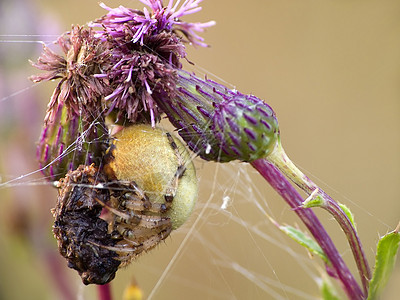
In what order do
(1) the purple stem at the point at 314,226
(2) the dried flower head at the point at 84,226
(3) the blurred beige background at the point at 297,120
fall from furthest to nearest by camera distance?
1. (3) the blurred beige background at the point at 297,120
2. (1) the purple stem at the point at 314,226
3. (2) the dried flower head at the point at 84,226

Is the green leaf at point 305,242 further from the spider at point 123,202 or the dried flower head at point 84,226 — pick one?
the dried flower head at point 84,226

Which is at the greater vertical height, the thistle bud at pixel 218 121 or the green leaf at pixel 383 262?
the thistle bud at pixel 218 121

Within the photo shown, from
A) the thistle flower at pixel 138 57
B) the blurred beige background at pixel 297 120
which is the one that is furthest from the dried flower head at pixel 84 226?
the blurred beige background at pixel 297 120

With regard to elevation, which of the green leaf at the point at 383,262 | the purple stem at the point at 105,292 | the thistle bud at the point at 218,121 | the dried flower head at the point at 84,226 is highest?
the thistle bud at the point at 218,121

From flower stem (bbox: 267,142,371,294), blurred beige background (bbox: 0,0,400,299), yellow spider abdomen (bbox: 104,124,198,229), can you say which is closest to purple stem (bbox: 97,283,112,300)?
yellow spider abdomen (bbox: 104,124,198,229)

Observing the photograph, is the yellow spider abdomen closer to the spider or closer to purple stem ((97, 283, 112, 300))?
the spider

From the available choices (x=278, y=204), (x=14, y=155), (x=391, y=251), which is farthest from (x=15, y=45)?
(x=278, y=204)

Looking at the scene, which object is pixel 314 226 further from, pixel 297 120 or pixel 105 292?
pixel 297 120

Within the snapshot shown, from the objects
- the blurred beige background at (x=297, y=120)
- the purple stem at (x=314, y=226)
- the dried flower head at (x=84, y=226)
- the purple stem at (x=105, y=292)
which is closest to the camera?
the dried flower head at (x=84, y=226)
